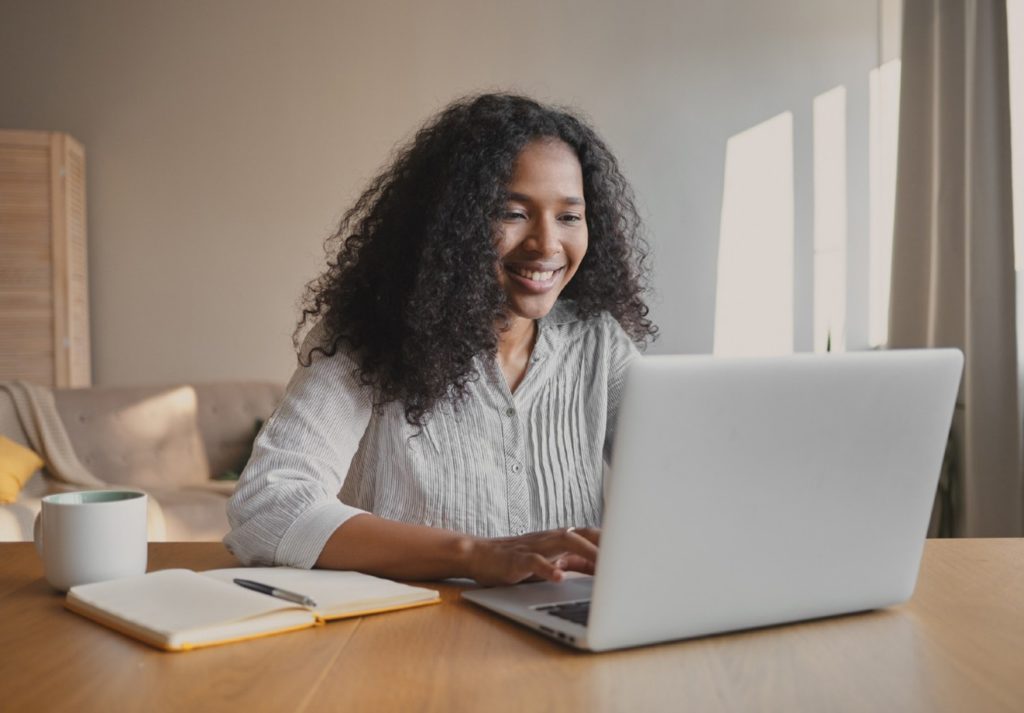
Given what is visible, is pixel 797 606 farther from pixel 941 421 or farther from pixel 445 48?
pixel 445 48

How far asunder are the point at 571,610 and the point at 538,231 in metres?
0.70

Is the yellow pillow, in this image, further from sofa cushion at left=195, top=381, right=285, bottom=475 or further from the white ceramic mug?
the white ceramic mug

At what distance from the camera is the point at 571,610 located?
944mm

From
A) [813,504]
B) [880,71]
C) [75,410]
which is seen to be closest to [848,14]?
[880,71]

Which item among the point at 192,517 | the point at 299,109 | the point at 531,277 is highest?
the point at 299,109

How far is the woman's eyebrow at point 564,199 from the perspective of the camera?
1.51 m

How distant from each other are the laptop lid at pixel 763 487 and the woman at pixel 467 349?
21.6 inches

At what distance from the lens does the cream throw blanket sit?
3617mm

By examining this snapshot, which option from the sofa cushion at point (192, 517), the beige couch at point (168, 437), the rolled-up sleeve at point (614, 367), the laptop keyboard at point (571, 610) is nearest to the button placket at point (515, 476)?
the rolled-up sleeve at point (614, 367)

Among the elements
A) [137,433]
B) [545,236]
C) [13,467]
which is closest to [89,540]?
[545,236]

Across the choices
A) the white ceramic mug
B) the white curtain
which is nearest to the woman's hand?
the white ceramic mug

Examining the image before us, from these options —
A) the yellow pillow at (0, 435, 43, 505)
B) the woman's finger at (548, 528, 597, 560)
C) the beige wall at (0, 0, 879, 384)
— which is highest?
the beige wall at (0, 0, 879, 384)

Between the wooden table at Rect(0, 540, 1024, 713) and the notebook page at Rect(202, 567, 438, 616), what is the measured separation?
0.08 feet

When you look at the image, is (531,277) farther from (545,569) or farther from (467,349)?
(545,569)
